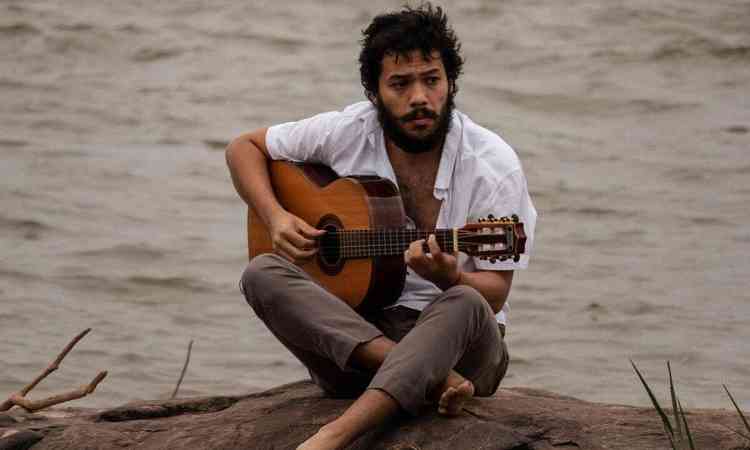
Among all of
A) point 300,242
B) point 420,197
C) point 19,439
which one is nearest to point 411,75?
point 420,197

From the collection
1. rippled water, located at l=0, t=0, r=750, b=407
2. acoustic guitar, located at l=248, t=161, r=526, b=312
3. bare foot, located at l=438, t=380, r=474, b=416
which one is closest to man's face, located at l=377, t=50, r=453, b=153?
acoustic guitar, located at l=248, t=161, r=526, b=312

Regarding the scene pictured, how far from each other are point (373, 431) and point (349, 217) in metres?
0.65

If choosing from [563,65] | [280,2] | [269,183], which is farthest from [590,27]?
[269,183]

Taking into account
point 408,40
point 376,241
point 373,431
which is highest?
point 408,40

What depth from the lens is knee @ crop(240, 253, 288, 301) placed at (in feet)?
13.9

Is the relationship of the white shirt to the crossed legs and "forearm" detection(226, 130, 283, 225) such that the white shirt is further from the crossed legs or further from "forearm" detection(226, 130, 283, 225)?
the crossed legs

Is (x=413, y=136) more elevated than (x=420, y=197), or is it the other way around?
(x=413, y=136)

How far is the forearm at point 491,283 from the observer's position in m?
4.18

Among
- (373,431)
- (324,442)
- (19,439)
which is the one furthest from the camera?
(19,439)

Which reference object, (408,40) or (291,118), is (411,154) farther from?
(291,118)

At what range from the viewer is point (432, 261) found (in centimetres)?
399

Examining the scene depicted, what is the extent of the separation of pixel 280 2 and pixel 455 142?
33.4ft

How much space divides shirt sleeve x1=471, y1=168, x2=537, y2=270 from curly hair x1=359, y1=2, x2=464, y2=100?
39 cm

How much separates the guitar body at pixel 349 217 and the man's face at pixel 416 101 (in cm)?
16
